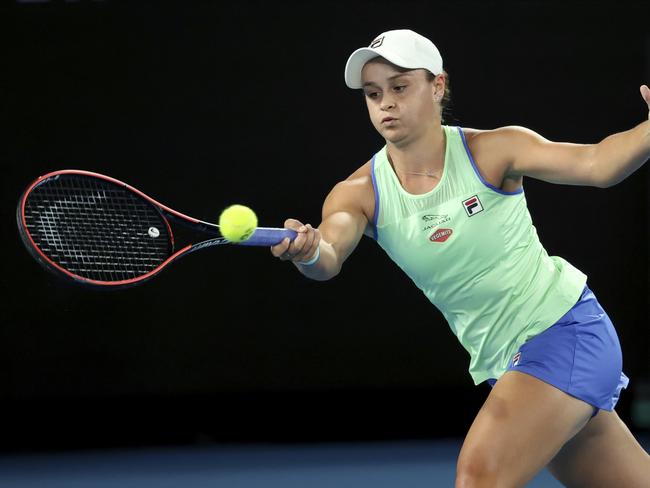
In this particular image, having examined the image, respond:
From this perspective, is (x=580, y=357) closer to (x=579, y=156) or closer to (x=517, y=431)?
(x=517, y=431)

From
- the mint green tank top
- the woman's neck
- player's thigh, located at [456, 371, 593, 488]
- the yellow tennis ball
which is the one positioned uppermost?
the woman's neck

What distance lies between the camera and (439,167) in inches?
117

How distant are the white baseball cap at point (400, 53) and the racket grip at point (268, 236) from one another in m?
0.56

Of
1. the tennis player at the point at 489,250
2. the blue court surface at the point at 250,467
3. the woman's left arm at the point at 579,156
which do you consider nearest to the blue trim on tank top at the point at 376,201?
the tennis player at the point at 489,250

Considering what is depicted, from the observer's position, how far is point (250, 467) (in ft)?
17.8

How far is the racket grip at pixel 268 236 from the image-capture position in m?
2.53

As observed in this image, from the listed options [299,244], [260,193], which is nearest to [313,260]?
[299,244]

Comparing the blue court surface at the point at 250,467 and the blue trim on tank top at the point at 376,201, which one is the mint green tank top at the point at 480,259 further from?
the blue court surface at the point at 250,467

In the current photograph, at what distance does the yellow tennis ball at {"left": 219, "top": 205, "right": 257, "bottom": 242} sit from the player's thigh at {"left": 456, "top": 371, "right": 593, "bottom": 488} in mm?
738

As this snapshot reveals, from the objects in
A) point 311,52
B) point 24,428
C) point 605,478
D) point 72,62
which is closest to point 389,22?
point 311,52

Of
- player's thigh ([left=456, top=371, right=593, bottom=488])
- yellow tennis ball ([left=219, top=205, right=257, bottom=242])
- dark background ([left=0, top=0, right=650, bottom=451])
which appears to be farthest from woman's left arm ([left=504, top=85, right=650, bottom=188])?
dark background ([left=0, top=0, right=650, bottom=451])

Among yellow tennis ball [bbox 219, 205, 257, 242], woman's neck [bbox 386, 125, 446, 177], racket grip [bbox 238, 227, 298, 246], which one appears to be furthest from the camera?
woman's neck [bbox 386, 125, 446, 177]

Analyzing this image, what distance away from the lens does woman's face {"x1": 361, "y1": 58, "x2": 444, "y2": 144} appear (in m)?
2.89

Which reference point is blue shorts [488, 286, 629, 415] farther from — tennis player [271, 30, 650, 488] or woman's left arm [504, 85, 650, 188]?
woman's left arm [504, 85, 650, 188]
